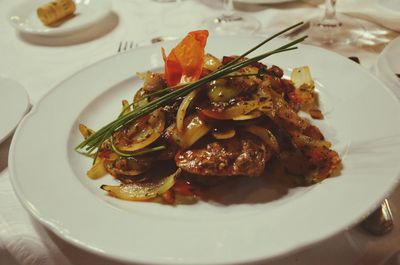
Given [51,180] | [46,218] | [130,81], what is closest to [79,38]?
[130,81]

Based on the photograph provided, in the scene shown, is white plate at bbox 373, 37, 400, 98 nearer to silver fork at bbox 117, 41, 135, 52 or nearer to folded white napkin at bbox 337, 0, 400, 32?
folded white napkin at bbox 337, 0, 400, 32

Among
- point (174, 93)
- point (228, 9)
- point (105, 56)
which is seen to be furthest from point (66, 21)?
point (174, 93)

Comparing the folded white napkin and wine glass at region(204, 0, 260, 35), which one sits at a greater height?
the folded white napkin

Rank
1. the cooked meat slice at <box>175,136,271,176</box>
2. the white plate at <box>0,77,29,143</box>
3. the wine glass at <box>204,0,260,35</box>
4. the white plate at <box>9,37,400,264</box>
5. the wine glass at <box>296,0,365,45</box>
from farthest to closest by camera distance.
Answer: the wine glass at <box>204,0,260,35</box> → the wine glass at <box>296,0,365,45</box> → the white plate at <box>0,77,29,143</box> → the cooked meat slice at <box>175,136,271,176</box> → the white plate at <box>9,37,400,264</box>

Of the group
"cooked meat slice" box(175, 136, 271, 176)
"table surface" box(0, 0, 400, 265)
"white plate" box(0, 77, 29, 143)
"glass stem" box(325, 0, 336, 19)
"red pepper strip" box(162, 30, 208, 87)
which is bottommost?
"table surface" box(0, 0, 400, 265)

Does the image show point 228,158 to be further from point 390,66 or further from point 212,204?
point 390,66

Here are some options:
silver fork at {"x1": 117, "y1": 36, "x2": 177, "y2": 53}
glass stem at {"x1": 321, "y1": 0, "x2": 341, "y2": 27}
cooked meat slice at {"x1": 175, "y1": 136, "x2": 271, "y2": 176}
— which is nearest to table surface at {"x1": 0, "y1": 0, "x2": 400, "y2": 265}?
silver fork at {"x1": 117, "y1": 36, "x2": 177, "y2": 53}
